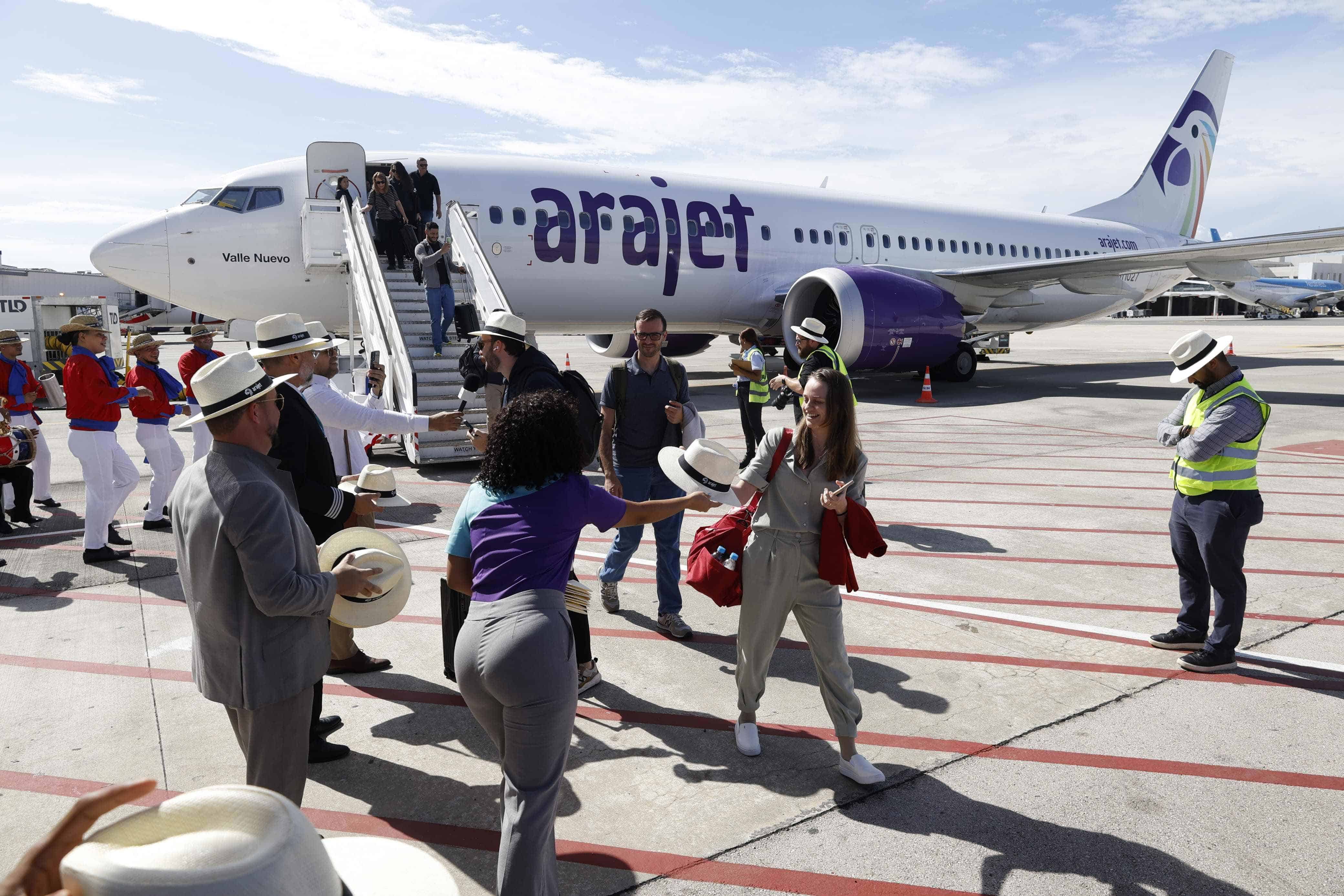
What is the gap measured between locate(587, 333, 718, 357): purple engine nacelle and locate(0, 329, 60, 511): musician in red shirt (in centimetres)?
1271

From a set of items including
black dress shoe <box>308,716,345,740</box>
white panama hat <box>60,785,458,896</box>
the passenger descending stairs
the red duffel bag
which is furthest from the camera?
the passenger descending stairs

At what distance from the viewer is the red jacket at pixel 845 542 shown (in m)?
3.77

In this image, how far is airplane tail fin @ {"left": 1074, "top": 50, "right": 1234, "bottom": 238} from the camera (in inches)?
1048

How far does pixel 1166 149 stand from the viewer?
27328mm

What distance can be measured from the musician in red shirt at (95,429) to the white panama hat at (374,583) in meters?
4.63

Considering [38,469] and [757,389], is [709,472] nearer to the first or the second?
[757,389]

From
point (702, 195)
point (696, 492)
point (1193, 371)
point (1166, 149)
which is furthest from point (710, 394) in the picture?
point (1166, 149)

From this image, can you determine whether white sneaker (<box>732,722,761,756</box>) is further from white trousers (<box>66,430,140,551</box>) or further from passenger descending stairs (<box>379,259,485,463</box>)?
passenger descending stairs (<box>379,259,485,463</box>)

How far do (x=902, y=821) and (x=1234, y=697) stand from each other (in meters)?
2.21

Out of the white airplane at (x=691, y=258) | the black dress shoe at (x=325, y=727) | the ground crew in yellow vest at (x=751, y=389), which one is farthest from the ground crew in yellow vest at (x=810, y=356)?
the white airplane at (x=691, y=258)

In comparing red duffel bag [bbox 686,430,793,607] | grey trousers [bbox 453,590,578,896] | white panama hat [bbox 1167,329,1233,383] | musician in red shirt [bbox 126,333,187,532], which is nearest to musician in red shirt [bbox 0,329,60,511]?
musician in red shirt [bbox 126,333,187,532]

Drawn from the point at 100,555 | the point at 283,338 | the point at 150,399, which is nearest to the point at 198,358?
the point at 150,399

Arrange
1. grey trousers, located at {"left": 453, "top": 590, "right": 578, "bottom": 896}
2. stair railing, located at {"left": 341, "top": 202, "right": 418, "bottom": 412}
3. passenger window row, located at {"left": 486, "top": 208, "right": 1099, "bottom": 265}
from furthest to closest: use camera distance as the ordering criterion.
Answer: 1. passenger window row, located at {"left": 486, "top": 208, "right": 1099, "bottom": 265}
2. stair railing, located at {"left": 341, "top": 202, "right": 418, "bottom": 412}
3. grey trousers, located at {"left": 453, "top": 590, "right": 578, "bottom": 896}

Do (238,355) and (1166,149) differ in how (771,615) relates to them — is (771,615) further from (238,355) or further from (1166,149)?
(1166,149)
